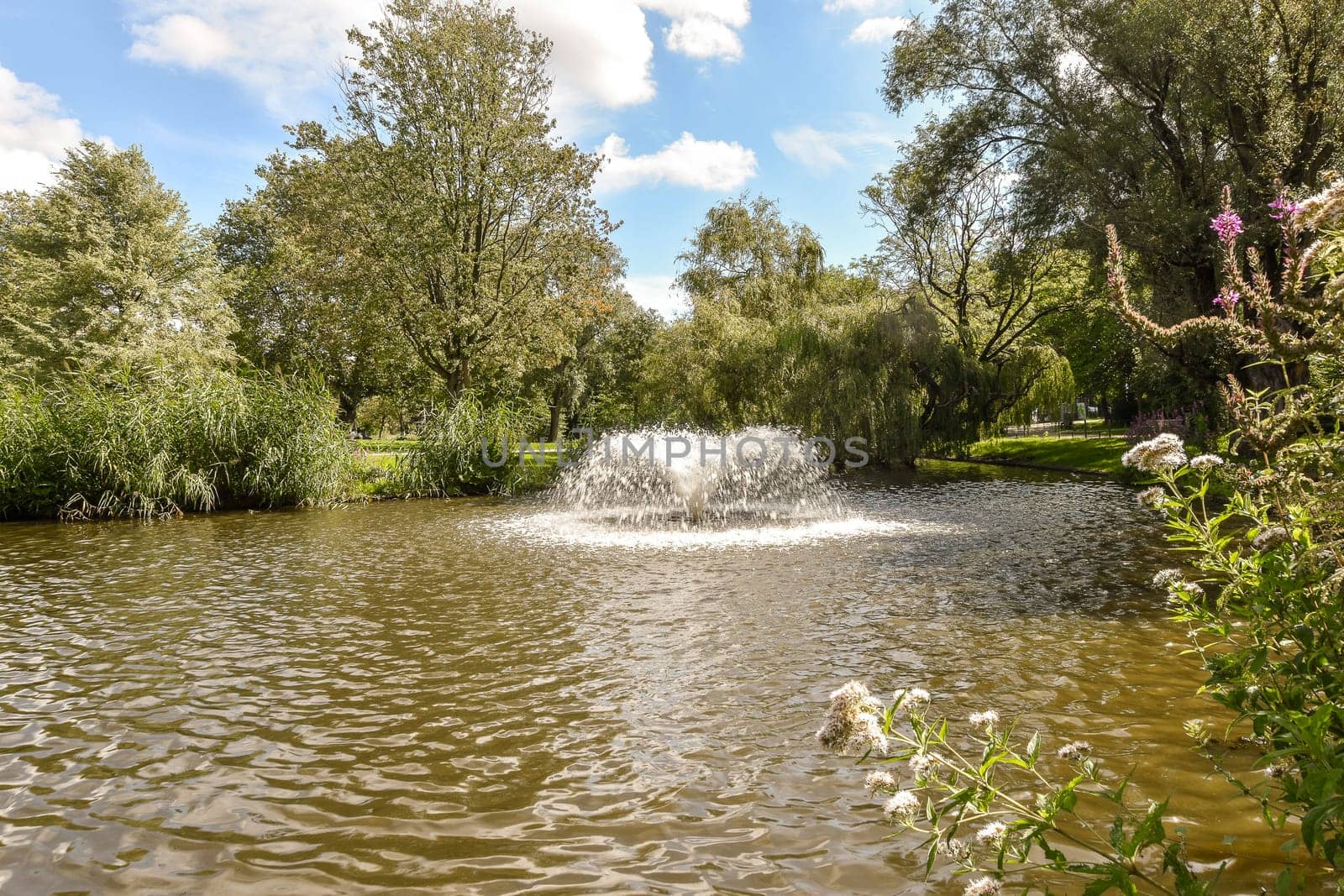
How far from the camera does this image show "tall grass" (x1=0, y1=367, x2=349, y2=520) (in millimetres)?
14789

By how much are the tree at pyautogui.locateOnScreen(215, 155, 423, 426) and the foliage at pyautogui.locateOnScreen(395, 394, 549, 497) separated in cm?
344

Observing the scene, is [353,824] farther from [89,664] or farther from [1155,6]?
[1155,6]

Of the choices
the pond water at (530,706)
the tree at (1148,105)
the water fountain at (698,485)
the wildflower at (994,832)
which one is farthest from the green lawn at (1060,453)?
the wildflower at (994,832)

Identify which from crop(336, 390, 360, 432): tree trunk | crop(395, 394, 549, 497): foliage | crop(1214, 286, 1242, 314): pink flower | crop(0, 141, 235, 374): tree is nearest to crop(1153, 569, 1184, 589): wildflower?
crop(1214, 286, 1242, 314): pink flower

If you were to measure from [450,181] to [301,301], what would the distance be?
48.0ft

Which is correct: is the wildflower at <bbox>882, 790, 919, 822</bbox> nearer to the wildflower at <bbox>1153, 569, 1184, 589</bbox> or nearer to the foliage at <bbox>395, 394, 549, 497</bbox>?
the wildflower at <bbox>1153, 569, 1184, 589</bbox>

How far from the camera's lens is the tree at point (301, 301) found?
2280 centimetres

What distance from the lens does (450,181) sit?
887 inches

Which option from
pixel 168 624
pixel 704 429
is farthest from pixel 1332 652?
pixel 704 429

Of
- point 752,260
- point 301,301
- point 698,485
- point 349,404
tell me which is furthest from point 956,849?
point 349,404

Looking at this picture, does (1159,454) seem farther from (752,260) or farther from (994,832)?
(752,260)

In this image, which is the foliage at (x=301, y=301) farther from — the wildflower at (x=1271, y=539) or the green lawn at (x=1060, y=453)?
the green lawn at (x=1060, y=453)

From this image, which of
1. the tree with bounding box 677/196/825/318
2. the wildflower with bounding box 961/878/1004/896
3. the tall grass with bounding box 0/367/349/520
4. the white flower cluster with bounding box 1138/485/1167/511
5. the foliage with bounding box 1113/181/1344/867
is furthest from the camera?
the tree with bounding box 677/196/825/318

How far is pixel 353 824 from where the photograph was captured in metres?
3.44
